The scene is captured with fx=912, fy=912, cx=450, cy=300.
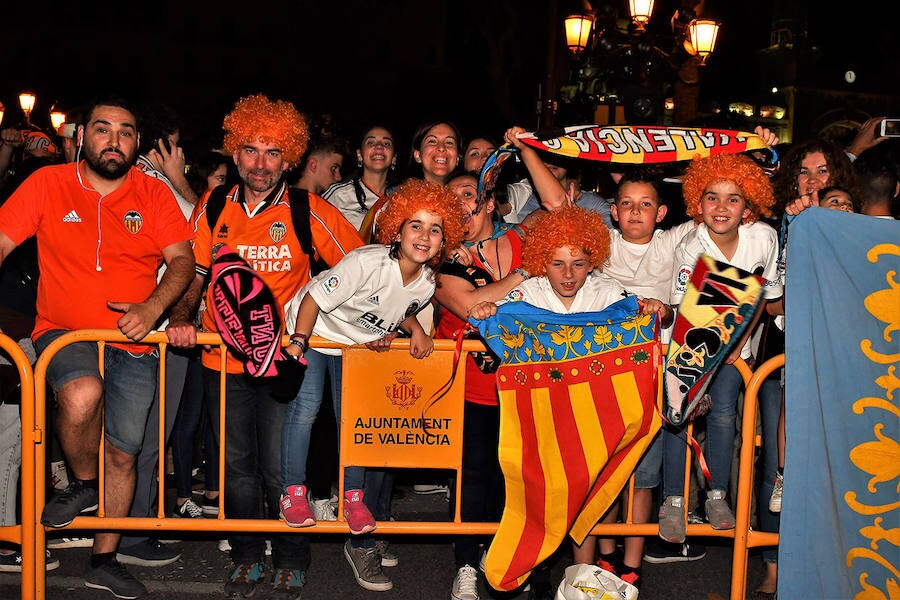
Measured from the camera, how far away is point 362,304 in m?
4.95

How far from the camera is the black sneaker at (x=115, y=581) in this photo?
5117mm

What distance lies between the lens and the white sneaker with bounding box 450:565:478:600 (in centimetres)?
519

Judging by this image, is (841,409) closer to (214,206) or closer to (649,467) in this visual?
(649,467)

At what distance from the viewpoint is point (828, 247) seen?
4.37m

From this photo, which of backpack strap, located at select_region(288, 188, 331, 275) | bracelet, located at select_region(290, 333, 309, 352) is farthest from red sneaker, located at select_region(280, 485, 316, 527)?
backpack strap, located at select_region(288, 188, 331, 275)

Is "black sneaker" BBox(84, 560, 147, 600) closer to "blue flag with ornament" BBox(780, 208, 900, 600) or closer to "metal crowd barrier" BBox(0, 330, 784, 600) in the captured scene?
"metal crowd barrier" BBox(0, 330, 784, 600)

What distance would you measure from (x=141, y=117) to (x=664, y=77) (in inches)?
477

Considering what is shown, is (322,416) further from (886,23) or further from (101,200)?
(886,23)

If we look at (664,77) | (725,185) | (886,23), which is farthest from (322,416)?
(886,23)

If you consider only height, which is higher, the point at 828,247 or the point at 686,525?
the point at 828,247

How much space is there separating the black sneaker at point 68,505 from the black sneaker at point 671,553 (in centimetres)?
343

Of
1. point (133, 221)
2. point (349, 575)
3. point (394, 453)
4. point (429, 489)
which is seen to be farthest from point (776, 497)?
point (133, 221)

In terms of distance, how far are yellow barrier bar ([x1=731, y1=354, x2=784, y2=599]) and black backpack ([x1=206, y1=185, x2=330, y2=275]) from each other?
2551 millimetres

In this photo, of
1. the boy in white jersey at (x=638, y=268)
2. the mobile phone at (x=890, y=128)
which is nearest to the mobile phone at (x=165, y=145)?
the boy in white jersey at (x=638, y=268)
